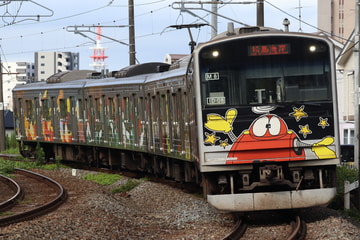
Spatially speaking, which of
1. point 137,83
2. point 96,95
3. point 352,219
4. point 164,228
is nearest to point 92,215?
point 164,228

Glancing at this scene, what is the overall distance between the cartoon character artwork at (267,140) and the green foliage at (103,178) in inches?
348

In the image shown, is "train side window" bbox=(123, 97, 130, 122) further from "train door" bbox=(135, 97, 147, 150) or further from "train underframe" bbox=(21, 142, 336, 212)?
"train underframe" bbox=(21, 142, 336, 212)

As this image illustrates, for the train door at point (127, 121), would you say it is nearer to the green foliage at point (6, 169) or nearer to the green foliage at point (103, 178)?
the green foliage at point (103, 178)

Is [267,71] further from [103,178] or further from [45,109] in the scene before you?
[45,109]

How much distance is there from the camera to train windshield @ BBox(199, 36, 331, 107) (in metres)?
12.0

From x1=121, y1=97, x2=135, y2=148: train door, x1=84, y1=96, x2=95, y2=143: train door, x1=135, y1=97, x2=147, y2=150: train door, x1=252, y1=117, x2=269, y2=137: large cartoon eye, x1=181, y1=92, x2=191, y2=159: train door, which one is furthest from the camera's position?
x1=84, y1=96, x2=95, y2=143: train door

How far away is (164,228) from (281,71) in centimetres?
296

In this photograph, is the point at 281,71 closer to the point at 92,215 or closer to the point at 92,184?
the point at 92,215

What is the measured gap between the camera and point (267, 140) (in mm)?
11867

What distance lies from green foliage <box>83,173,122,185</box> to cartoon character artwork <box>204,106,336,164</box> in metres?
8.83

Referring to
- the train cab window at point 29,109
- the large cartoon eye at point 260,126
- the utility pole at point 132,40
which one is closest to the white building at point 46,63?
the utility pole at point 132,40

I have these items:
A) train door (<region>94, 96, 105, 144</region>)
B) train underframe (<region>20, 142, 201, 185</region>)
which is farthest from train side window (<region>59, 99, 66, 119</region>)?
train door (<region>94, 96, 105, 144</region>)

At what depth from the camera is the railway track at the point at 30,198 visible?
14.0 m

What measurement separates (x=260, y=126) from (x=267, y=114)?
204mm
